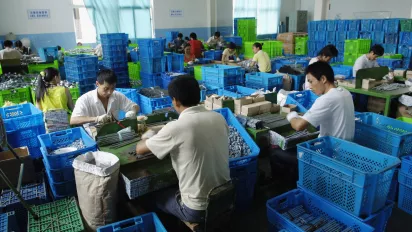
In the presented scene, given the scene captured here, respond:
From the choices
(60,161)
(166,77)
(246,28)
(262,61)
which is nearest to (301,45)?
(246,28)

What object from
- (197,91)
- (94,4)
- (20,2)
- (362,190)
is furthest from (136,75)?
(362,190)

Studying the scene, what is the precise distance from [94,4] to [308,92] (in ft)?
23.8

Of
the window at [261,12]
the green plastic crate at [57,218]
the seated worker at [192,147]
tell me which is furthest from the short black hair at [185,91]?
the window at [261,12]

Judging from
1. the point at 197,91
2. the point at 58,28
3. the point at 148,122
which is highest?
the point at 58,28

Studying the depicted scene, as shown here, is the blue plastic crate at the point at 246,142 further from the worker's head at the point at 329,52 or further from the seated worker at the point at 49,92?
the worker's head at the point at 329,52

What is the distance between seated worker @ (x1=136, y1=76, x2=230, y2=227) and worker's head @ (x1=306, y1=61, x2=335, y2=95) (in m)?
1.05

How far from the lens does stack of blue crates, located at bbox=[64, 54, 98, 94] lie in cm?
527

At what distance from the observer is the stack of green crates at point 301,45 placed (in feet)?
34.0

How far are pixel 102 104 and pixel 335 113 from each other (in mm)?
2308

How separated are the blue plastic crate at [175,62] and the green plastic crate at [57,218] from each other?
4200 mm

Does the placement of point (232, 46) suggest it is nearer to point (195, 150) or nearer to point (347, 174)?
point (347, 174)

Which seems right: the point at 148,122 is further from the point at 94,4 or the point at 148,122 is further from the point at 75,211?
the point at 94,4

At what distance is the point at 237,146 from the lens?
2.80m

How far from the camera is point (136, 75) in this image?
6.79 m
